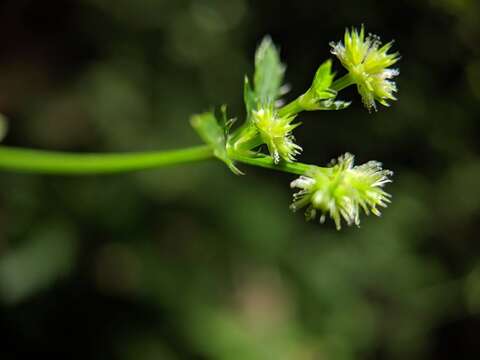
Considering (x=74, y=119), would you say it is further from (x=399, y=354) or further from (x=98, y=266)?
(x=399, y=354)

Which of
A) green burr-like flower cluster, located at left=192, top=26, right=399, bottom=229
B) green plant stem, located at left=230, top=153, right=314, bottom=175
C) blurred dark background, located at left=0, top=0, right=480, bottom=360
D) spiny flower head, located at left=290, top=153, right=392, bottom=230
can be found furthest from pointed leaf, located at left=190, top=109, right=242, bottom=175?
blurred dark background, located at left=0, top=0, right=480, bottom=360

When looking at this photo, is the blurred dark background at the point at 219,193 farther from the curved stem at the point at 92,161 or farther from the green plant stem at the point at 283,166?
the green plant stem at the point at 283,166

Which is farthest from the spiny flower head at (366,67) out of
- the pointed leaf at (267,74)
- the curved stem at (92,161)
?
the curved stem at (92,161)

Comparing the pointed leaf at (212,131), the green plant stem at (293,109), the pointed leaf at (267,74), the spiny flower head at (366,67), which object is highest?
the pointed leaf at (267,74)

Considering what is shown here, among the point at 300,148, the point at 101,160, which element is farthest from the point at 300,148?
the point at 101,160

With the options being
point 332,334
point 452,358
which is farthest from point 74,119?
point 452,358

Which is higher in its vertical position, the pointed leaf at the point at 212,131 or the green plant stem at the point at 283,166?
the pointed leaf at the point at 212,131

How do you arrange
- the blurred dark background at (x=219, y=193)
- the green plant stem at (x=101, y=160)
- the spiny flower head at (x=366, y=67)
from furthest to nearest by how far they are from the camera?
the blurred dark background at (x=219, y=193) < the green plant stem at (x=101, y=160) < the spiny flower head at (x=366, y=67)

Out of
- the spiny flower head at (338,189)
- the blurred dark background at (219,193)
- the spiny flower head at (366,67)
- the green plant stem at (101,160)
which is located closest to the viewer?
the spiny flower head at (338,189)
